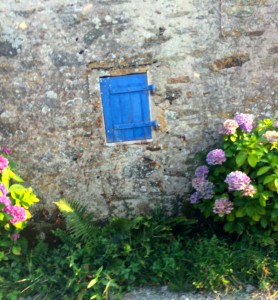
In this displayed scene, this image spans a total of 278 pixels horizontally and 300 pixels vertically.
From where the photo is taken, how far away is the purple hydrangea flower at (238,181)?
3.96 m

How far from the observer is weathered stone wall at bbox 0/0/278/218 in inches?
180

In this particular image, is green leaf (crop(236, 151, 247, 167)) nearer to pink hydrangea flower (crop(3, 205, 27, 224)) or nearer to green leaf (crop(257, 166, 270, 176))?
green leaf (crop(257, 166, 270, 176))

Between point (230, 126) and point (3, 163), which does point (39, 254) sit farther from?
point (230, 126)

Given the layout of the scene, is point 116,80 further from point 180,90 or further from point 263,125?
point 263,125

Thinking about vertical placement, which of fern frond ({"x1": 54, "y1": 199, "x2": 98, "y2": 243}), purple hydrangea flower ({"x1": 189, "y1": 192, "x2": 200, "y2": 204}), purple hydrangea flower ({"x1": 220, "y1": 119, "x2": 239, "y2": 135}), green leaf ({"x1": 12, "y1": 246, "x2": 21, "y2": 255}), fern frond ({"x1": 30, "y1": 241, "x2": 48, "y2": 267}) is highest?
purple hydrangea flower ({"x1": 220, "y1": 119, "x2": 239, "y2": 135})

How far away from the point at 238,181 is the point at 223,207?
32 centimetres

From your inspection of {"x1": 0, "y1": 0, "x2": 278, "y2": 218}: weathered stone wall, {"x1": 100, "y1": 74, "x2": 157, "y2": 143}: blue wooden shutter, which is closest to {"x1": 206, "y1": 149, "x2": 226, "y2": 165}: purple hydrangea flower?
{"x1": 0, "y1": 0, "x2": 278, "y2": 218}: weathered stone wall

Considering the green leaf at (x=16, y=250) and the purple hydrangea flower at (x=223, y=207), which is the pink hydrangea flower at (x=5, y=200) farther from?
the purple hydrangea flower at (x=223, y=207)

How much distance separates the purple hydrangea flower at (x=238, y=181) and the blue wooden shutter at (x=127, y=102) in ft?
3.43

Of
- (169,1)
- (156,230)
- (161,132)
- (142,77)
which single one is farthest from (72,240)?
(169,1)

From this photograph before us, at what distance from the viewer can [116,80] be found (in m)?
4.65

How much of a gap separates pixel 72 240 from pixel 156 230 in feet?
2.70

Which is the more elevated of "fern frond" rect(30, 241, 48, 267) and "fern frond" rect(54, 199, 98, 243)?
"fern frond" rect(54, 199, 98, 243)

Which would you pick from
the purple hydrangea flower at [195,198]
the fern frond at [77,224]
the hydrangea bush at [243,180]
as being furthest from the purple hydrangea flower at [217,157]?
the fern frond at [77,224]
